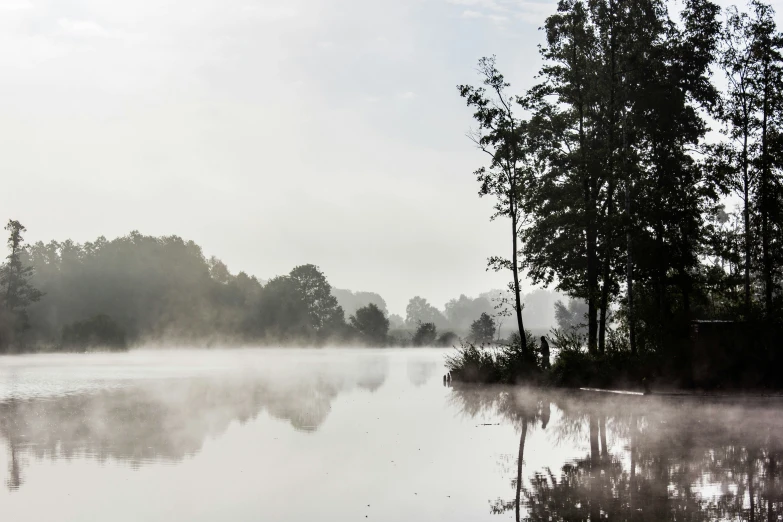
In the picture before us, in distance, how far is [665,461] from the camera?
16.1 m

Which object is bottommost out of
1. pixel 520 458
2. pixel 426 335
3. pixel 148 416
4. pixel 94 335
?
pixel 148 416

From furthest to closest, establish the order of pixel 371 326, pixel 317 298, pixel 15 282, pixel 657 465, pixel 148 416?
1. pixel 317 298
2. pixel 371 326
3. pixel 15 282
4. pixel 148 416
5. pixel 657 465

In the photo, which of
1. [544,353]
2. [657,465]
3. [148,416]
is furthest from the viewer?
[544,353]

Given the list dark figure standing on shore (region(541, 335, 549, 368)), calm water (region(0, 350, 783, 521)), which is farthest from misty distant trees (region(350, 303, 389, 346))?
calm water (region(0, 350, 783, 521))

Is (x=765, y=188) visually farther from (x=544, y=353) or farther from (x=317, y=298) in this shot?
(x=317, y=298)

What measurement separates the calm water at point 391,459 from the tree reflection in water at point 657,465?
1.9 inches

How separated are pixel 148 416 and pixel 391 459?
11.0 meters

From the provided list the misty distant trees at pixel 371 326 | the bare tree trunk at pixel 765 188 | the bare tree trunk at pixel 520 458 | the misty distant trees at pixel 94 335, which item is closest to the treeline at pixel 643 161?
the bare tree trunk at pixel 765 188

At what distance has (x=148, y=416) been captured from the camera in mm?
25656

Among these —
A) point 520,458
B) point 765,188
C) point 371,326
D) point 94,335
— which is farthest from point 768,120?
point 371,326

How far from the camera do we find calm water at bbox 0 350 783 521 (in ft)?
41.1

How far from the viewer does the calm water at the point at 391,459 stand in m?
12.5

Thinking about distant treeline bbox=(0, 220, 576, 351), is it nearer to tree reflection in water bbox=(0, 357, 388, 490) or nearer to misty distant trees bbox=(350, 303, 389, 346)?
misty distant trees bbox=(350, 303, 389, 346)

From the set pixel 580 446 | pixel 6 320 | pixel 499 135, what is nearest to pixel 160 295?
pixel 6 320
